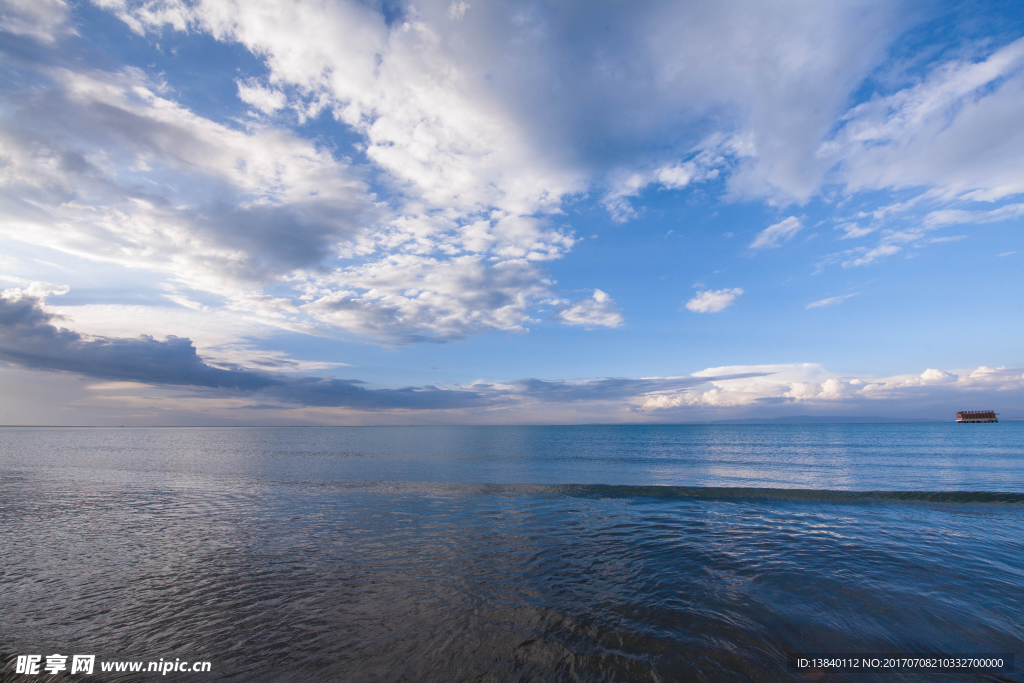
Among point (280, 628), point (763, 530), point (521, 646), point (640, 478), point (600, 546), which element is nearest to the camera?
point (521, 646)

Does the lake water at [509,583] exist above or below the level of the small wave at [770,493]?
above

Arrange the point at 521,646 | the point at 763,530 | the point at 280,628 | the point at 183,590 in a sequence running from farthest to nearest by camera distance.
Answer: the point at 763,530
the point at 183,590
the point at 280,628
the point at 521,646

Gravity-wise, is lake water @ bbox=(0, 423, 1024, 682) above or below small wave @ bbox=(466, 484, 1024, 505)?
above

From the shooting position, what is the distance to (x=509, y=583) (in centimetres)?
1270

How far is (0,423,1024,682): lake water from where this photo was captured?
886 cm

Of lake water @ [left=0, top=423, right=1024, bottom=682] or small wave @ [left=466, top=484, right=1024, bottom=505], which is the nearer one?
lake water @ [left=0, top=423, right=1024, bottom=682]

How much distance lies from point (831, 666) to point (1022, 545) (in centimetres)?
1672

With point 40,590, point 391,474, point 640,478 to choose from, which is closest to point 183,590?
point 40,590

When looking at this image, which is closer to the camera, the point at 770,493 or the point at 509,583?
the point at 509,583

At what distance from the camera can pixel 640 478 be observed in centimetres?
3809

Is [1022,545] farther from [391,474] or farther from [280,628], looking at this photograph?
[391,474]

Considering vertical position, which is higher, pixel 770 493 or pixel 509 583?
pixel 509 583

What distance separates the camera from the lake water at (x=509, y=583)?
886 centimetres

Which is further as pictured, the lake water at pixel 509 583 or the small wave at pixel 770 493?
the small wave at pixel 770 493
